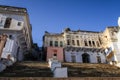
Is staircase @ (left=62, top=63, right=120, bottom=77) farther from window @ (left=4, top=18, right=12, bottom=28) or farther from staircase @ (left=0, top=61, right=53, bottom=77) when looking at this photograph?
window @ (left=4, top=18, right=12, bottom=28)

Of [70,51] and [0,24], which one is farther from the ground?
[0,24]

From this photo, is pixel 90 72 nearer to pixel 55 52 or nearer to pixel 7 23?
pixel 55 52

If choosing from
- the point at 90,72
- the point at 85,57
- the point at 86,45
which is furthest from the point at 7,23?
the point at 90,72

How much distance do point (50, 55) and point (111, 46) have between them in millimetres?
12857

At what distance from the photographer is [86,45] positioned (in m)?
38.2

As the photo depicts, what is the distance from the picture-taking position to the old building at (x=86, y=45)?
3515cm

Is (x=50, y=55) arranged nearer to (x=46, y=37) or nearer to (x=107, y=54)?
(x=46, y=37)

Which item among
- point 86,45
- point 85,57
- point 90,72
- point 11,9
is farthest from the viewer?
point 86,45

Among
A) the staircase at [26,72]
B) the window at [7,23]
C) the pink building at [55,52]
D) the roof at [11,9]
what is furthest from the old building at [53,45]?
the staircase at [26,72]

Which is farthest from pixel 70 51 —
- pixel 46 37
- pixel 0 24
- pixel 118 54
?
pixel 0 24

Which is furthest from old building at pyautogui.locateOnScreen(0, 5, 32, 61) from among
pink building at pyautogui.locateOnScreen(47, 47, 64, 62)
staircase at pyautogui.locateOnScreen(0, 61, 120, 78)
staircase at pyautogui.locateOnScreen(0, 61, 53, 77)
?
staircase at pyautogui.locateOnScreen(0, 61, 53, 77)

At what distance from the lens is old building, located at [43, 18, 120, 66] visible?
35147 mm

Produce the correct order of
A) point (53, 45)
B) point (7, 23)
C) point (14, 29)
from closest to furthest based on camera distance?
point (14, 29) → point (7, 23) → point (53, 45)

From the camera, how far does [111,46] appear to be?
114 feet
